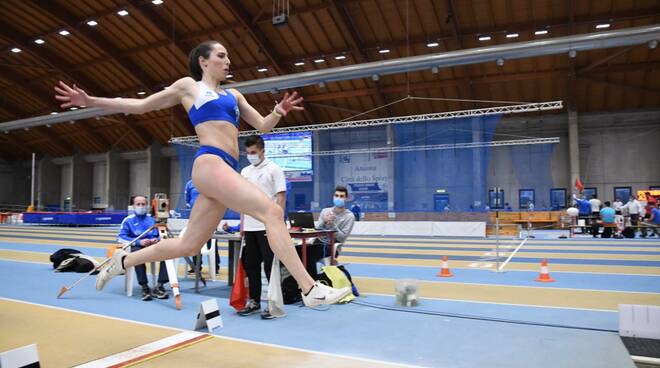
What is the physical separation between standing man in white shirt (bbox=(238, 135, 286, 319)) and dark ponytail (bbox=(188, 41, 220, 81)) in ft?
6.29

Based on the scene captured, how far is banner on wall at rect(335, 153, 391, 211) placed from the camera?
1883 cm

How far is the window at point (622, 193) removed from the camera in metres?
23.9

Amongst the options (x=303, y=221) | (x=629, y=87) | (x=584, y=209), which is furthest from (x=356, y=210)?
(x=629, y=87)

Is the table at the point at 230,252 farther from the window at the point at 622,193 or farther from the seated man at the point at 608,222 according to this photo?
the window at the point at 622,193

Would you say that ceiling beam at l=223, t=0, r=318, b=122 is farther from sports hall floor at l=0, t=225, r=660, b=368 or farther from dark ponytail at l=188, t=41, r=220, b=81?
dark ponytail at l=188, t=41, r=220, b=81

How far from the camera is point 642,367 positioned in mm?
2900

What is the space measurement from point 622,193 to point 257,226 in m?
25.3

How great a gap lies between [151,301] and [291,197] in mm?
15977

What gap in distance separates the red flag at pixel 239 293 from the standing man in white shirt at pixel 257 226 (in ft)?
0.40

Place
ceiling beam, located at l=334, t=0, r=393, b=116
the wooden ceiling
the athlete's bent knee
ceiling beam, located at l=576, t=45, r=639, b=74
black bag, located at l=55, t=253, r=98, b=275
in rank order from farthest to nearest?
ceiling beam, located at l=334, t=0, r=393, b=116, the wooden ceiling, ceiling beam, located at l=576, t=45, r=639, b=74, black bag, located at l=55, t=253, r=98, b=275, the athlete's bent knee

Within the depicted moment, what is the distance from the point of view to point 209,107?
8.59 ft

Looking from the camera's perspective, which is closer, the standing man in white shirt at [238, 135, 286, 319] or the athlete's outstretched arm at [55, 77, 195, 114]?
the athlete's outstretched arm at [55, 77, 195, 114]

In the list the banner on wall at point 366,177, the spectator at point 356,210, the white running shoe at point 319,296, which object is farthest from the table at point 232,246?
the banner on wall at point 366,177

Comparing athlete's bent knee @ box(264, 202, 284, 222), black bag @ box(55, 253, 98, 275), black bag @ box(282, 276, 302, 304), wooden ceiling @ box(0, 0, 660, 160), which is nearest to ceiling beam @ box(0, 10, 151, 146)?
wooden ceiling @ box(0, 0, 660, 160)
